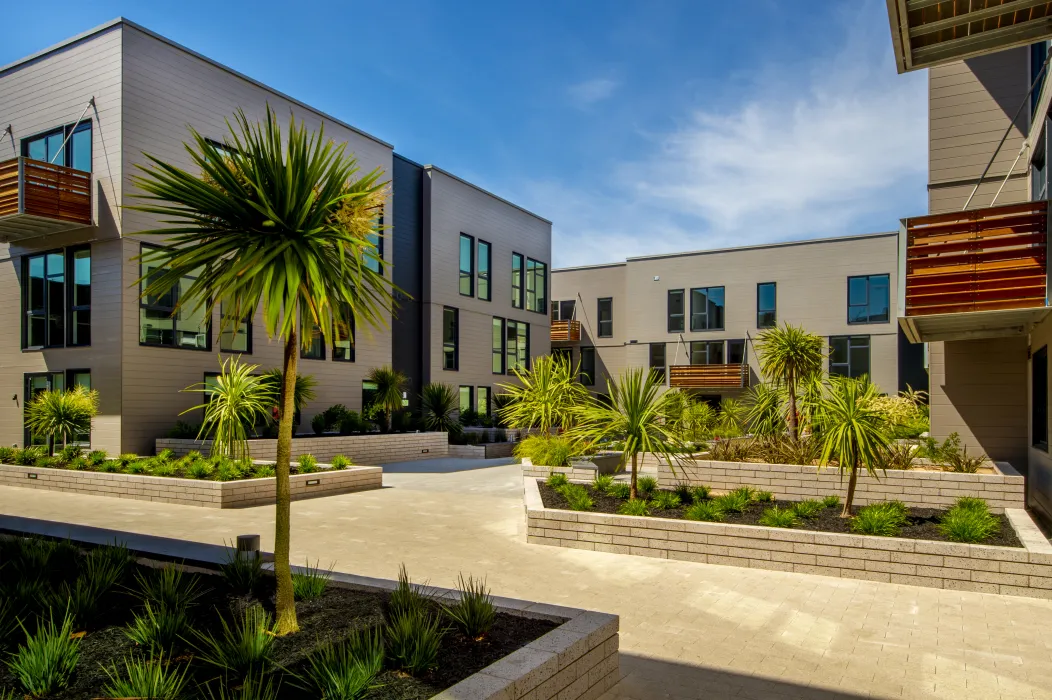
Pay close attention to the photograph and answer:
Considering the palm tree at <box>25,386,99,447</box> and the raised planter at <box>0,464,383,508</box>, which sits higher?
the palm tree at <box>25,386,99,447</box>

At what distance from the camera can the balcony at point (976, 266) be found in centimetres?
950

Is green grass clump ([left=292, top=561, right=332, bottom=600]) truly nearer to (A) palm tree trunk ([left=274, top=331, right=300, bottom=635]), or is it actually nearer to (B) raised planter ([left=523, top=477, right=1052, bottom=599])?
(A) palm tree trunk ([left=274, top=331, right=300, bottom=635])

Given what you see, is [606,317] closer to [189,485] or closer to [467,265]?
[467,265]

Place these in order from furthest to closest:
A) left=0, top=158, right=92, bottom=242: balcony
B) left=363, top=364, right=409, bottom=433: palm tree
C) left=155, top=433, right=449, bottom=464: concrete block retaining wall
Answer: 1. left=363, top=364, right=409, bottom=433: palm tree
2. left=155, top=433, right=449, bottom=464: concrete block retaining wall
3. left=0, top=158, right=92, bottom=242: balcony

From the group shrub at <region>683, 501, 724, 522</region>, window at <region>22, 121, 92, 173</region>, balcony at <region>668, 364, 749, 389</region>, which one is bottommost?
shrub at <region>683, 501, 724, 522</region>

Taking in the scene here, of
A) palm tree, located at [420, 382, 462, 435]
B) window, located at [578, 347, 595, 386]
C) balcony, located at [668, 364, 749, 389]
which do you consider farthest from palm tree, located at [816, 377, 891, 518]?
window, located at [578, 347, 595, 386]

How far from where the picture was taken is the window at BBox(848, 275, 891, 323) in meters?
29.3

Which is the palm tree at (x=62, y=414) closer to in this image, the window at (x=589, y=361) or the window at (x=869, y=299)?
the window at (x=589, y=361)

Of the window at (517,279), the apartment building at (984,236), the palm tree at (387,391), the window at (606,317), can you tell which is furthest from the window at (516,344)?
the apartment building at (984,236)

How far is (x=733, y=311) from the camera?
32.2 m

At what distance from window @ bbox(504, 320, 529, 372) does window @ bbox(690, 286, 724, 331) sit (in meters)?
7.76

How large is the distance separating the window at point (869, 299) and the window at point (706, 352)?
5606mm

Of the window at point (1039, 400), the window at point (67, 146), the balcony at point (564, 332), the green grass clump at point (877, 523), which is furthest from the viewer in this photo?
the balcony at point (564, 332)

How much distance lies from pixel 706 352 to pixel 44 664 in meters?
31.2
